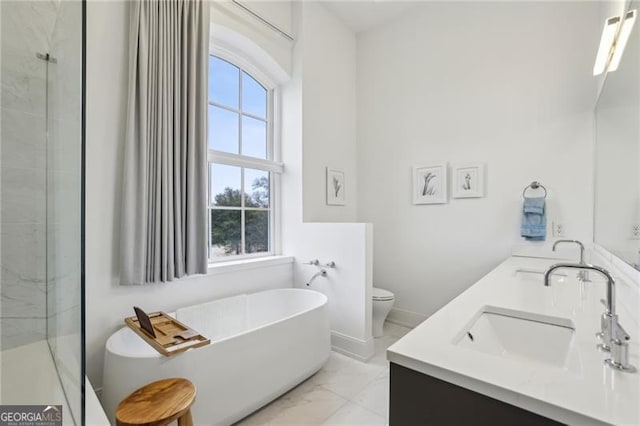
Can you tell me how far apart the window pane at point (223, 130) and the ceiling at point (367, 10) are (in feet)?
5.58

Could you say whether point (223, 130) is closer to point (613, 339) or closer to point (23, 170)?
point (23, 170)

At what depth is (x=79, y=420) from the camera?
84cm

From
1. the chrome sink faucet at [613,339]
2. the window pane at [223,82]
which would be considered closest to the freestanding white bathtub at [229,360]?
the chrome sink faucet at [613,339]

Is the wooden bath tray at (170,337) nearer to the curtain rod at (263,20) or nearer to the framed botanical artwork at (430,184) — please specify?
the framed botanical artwork at (430,184)

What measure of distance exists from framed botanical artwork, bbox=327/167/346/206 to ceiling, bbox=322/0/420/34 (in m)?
1.76

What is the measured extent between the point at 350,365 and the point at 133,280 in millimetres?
1651

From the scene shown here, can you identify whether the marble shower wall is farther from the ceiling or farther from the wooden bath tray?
the ceiling

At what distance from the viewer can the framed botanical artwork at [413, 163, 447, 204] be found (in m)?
2.83

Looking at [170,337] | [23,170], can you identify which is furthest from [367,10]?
[170,337]

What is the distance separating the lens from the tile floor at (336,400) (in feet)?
5.27

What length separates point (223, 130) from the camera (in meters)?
2.58
